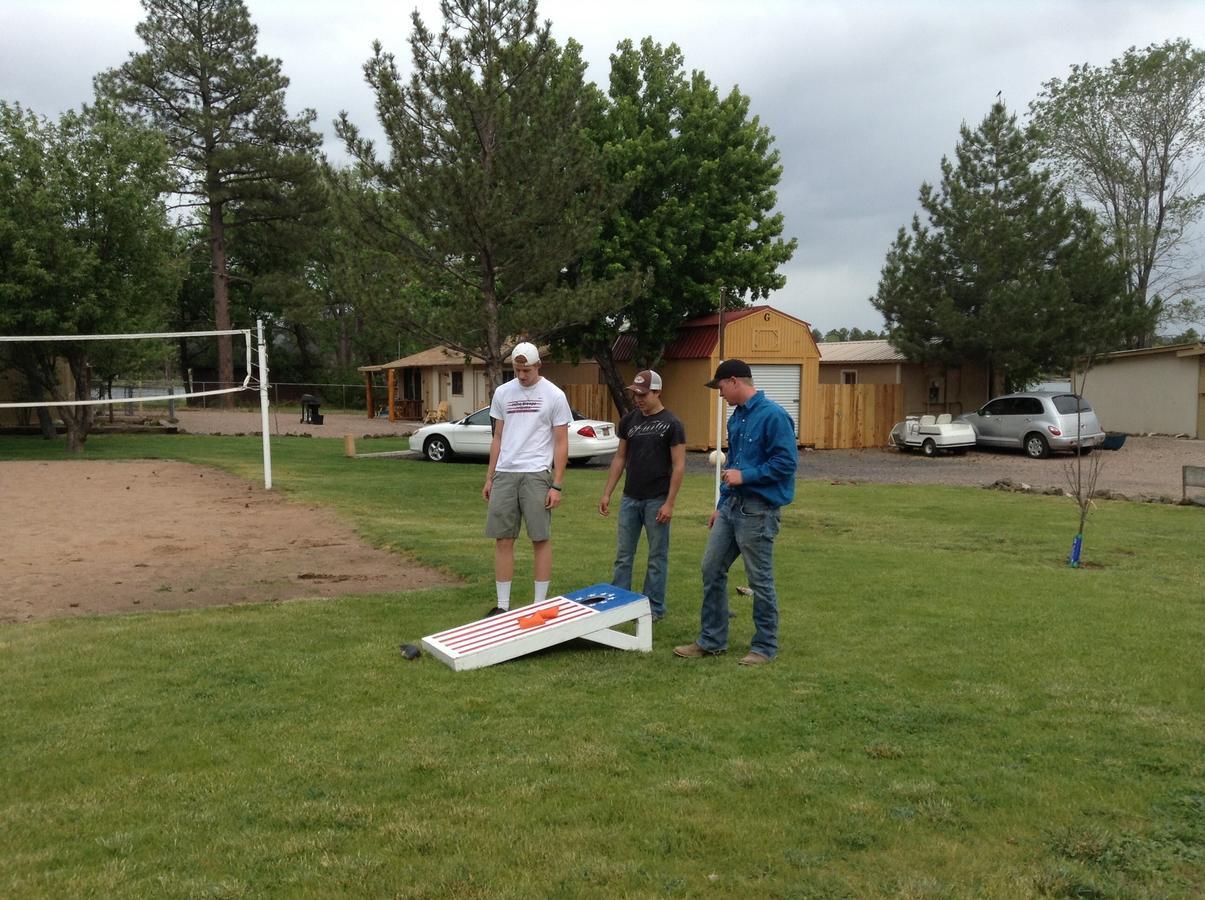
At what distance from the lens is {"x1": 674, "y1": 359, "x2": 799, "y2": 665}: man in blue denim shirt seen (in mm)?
5611

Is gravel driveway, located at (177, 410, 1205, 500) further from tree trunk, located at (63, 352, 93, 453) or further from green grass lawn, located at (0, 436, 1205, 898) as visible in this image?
green grass lawn, located at (0, 436, 1205, 898)

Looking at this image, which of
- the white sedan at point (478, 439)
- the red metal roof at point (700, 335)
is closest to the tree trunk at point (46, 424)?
the white sedan at point (478, 439)

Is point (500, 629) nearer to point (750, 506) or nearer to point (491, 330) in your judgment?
point (750, 506)

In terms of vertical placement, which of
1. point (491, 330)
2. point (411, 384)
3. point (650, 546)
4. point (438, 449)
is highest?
point (491, 330)

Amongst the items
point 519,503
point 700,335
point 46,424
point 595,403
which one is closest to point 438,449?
point 595,403

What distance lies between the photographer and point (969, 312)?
2941cm

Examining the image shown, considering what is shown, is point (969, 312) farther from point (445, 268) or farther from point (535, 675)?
point (535, 675)

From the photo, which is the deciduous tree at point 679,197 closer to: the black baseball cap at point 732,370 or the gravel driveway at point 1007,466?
the gravel driveway at point 1007,466

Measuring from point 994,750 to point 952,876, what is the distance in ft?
4.31

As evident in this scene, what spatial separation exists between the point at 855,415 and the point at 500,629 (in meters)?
24.3

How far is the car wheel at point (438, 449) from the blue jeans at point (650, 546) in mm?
16256

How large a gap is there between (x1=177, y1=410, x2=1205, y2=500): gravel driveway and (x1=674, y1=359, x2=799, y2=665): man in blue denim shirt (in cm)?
1310

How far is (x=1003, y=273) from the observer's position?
28.9m

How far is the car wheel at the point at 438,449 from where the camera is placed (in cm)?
2286
